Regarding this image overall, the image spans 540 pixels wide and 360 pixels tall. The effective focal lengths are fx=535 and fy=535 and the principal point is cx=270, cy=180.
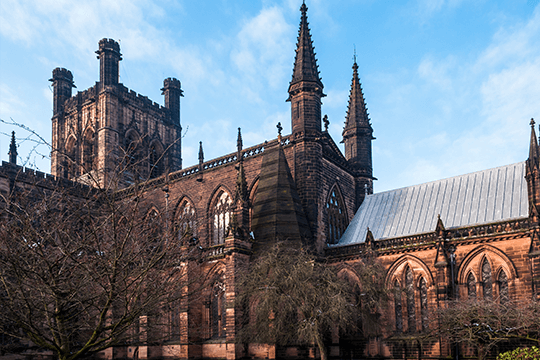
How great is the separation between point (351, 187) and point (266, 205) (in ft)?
26.4

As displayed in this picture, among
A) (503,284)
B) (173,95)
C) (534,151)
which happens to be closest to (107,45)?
(173,95)

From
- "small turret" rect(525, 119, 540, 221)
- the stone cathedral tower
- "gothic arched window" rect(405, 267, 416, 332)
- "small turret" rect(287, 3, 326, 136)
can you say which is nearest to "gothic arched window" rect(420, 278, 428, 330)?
"gothic arched window" rect(405, 267, 416, 332)

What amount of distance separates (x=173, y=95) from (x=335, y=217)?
28467 mm

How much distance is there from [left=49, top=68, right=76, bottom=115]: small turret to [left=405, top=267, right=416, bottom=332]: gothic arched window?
37.7m

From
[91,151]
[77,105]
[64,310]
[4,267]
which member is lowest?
→ [64,310]

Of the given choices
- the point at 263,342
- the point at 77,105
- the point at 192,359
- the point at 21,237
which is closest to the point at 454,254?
the point at 263,342

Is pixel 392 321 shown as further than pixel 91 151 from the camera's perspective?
No

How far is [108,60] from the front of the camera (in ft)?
154

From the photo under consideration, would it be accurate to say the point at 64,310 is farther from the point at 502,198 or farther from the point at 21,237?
the point at 502,198

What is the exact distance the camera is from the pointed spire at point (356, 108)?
123 ft

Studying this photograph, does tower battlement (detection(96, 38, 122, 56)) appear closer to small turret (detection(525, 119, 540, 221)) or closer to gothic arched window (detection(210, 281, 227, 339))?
gothic arched window (detection(210, 281, 227, 339))

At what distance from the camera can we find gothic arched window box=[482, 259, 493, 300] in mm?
24641

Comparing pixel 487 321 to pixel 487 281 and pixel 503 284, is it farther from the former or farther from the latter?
pixel 487 281

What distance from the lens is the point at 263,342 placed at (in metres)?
24.5
